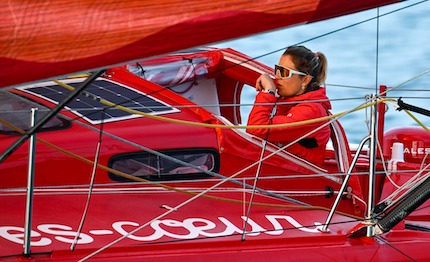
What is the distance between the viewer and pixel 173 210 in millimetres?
2936

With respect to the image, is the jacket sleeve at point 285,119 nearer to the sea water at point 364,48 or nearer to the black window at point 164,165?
the black window at point 164,165

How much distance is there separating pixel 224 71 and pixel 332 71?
4.51 meters

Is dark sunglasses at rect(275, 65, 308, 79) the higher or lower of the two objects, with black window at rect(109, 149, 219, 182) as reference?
higher

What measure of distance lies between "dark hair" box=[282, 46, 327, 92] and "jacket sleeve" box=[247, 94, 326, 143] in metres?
0.13

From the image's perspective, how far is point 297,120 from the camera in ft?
11.3

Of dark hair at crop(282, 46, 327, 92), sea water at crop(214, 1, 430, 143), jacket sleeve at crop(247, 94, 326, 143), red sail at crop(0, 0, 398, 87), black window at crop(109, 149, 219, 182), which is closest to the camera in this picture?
red sail at crop(0, 0, 398, 87)

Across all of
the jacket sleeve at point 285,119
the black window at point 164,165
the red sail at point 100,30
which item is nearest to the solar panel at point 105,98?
the black window at point 164,165

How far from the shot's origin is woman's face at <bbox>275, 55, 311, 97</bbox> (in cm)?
356

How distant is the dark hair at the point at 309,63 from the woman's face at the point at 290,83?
0.02 metres

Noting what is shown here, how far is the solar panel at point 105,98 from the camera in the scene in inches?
131

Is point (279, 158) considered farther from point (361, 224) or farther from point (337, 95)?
point (337, 95)

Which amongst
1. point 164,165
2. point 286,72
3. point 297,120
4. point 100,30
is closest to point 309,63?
point 286,72

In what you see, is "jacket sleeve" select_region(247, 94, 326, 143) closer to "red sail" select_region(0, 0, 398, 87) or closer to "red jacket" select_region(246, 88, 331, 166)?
"red jacket" select_region(246, 88, 331, 166)

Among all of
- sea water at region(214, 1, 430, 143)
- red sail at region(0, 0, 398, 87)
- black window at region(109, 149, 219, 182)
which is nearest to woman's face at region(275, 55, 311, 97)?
black window at region(109, 149, 219, 182)
